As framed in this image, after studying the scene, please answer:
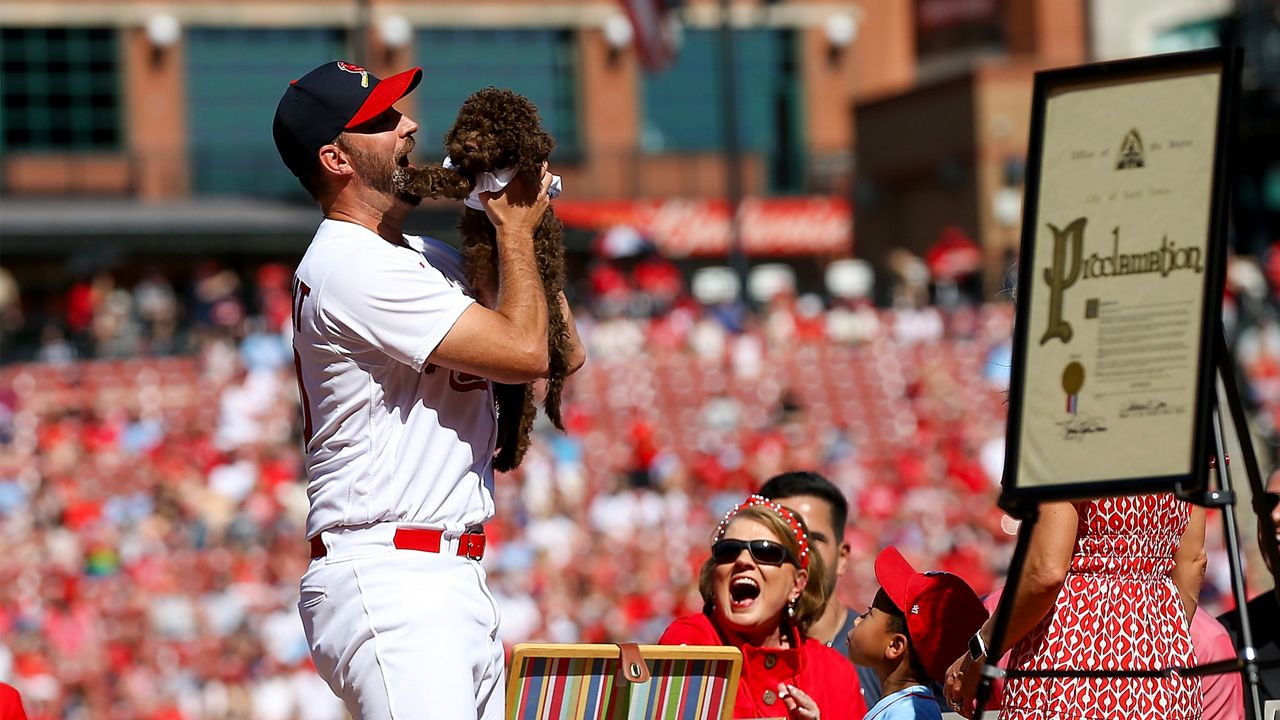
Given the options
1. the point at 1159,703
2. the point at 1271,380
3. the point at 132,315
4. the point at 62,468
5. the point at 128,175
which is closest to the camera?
the point at 1159,703

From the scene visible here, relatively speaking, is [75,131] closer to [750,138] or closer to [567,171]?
[567,171]

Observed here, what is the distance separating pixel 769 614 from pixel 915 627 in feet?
1.46

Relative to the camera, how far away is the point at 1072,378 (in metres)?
3.53

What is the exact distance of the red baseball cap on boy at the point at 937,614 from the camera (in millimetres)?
4441

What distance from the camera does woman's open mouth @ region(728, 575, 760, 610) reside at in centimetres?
477

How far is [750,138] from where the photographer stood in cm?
4116

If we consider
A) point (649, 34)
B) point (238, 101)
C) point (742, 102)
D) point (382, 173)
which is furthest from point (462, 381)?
point (742, 102)

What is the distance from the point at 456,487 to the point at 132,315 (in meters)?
22.2

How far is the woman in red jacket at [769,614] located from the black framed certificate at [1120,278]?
1.30 meters

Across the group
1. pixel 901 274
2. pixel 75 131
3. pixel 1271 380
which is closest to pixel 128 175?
pixel 75 131

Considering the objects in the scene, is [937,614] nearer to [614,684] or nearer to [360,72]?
[614,684]

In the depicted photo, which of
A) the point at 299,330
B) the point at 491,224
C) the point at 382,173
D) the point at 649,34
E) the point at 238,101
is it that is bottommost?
the point at 299,330

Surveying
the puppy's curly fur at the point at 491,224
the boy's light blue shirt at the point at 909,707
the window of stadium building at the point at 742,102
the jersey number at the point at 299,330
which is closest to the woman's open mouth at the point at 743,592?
the boy's light blue shirt at the point at 909,707

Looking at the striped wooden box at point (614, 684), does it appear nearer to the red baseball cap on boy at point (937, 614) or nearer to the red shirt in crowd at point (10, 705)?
the red baseball cap on boy at point (937, 614)
